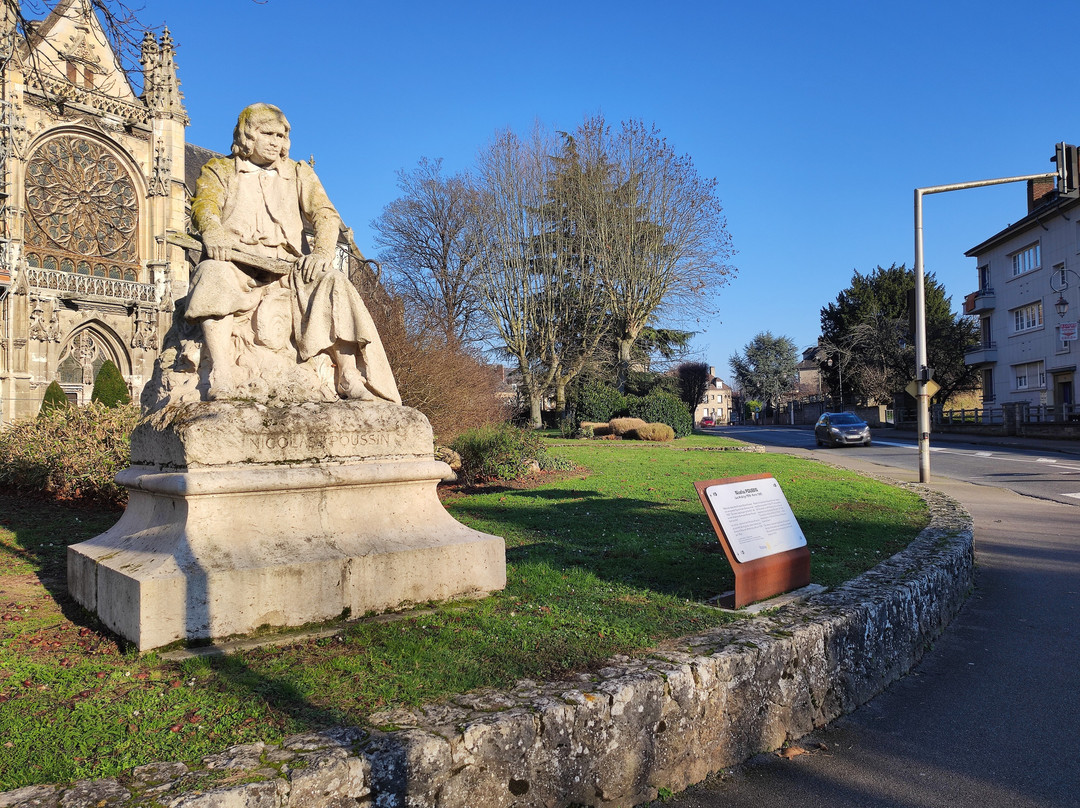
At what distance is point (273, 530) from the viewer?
384 cm

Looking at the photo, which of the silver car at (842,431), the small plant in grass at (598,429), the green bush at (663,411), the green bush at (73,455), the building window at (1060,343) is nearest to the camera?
A: the green bush at (73,455)

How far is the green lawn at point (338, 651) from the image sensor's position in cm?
247

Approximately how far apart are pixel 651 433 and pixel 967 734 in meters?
22.7

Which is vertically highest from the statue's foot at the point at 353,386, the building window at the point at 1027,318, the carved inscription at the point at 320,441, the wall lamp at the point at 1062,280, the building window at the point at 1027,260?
the building window at the point at 1027,260

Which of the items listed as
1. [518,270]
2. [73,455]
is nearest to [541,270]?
[518,270]

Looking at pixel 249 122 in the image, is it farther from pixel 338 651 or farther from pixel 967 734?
pixel 967 734

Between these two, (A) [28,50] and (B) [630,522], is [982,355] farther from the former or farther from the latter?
(A) [28,50]

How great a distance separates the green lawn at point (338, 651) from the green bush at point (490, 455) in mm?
5551

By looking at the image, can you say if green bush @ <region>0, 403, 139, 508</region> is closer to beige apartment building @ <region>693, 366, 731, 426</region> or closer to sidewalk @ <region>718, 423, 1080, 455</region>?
sidewalk @ <region>718, 423, 1080, 455</region>

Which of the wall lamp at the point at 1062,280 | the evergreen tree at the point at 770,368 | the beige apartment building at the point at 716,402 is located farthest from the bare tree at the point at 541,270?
the beige apartment building at the point at 716,402

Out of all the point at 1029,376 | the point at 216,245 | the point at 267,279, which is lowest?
the point at 267,279

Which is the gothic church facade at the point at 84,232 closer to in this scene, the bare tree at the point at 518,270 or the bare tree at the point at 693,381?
the bare tree at the point at 518,270

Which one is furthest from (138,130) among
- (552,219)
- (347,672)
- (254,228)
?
(347,672)

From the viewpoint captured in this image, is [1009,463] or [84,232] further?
[84,232]
